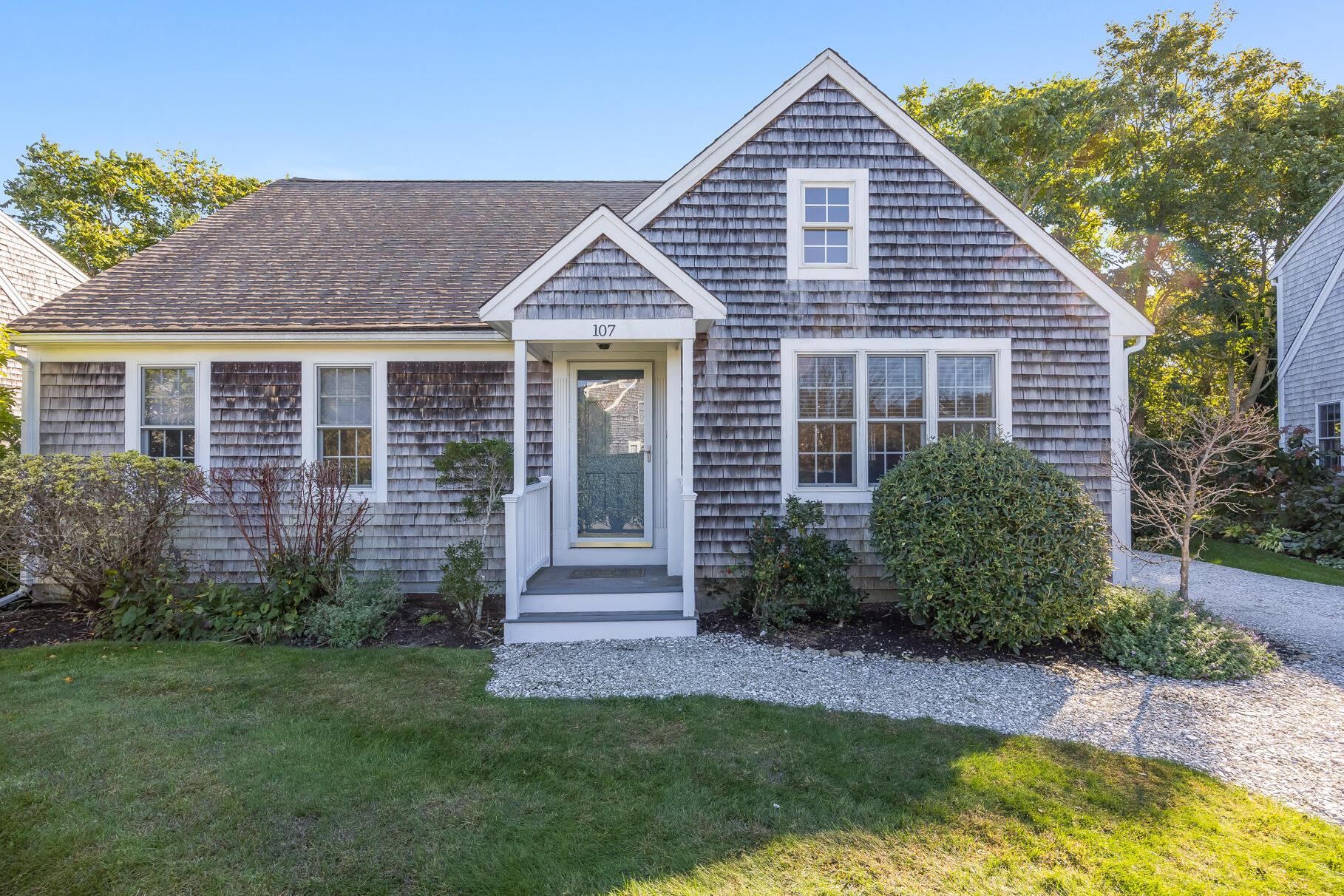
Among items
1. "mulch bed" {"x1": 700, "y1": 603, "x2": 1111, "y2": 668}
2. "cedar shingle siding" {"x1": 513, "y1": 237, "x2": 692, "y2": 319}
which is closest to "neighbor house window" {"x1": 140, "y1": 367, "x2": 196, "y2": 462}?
"cedar shingle siding" {"x1": 513, "y1": 237, "x2": 692, "y2": 319}

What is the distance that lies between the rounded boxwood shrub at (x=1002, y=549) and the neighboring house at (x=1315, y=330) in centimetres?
927

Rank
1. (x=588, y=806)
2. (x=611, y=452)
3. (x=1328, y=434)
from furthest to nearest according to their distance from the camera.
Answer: (x=1328, y=434)
(x=611, y=452)
(x=588, y=806)

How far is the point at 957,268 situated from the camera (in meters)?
6.66

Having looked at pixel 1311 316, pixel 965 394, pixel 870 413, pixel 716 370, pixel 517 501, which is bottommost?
pixel 517 501

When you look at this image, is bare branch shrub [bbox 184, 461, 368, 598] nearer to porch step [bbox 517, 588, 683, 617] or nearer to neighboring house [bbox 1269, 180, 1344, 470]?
porch step [bbox 517, 588, 683, 617]

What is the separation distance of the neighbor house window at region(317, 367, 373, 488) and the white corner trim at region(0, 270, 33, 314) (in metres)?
8.82

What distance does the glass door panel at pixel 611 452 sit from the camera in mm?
7141

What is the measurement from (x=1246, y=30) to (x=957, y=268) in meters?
19.2

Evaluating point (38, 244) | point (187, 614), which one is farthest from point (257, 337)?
point (38, 244)

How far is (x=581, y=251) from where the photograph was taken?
221 inches

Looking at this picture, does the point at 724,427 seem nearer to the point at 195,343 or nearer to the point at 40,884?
the point at 40,884

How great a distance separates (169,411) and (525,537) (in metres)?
4.68

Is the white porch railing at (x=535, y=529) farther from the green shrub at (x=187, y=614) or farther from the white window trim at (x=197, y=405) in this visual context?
the white window trim at (x=197, y=405)

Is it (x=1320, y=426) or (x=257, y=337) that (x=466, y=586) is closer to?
(x=257, y=337)
